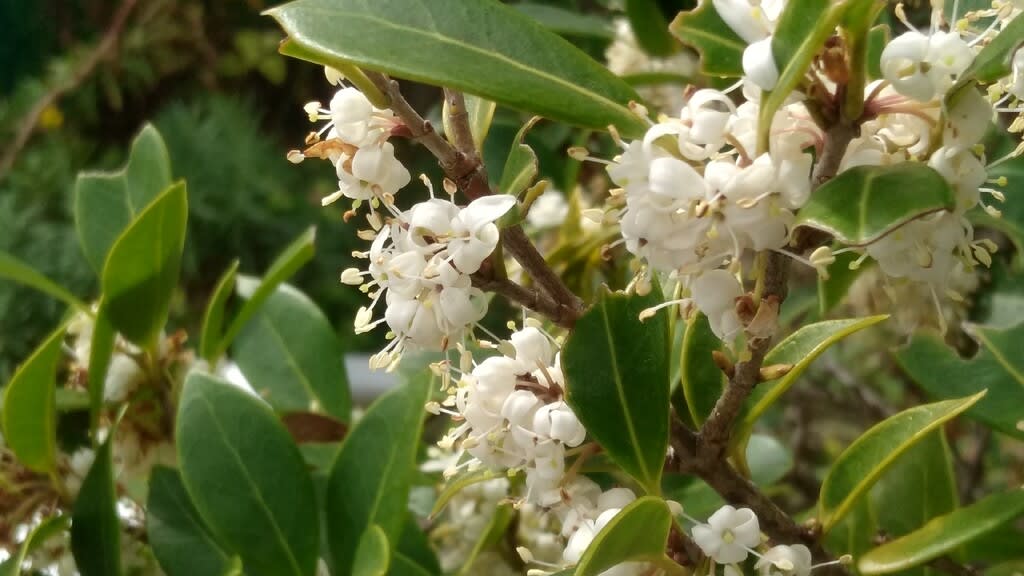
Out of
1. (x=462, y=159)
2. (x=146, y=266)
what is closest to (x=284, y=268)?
(x=146, y=266)

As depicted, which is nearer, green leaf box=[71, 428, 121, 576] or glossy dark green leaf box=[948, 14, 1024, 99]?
glossy dark green leaf box=[948, 14, 1024, 99]

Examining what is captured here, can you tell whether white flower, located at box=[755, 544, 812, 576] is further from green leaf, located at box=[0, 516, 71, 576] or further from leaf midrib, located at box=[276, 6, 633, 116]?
green leaf, located at box=[0, 516, 71, 576]

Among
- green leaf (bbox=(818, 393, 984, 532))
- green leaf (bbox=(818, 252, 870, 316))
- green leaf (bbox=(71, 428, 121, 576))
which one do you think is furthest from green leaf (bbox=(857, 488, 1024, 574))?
green leaf (bbox=(71, 428, 121, 576))

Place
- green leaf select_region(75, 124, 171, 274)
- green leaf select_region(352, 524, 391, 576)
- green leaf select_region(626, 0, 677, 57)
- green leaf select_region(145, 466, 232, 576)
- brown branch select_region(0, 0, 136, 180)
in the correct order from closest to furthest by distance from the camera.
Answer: green leaf select_region(352, 524, 391, 576)
green leaf select_region(145, 466, 232, 576)
green leaf select_region(75, 124, 171, 274)
green leaf select_region(626, 0, 677, 57)
brown branch select_region(0, 0, 136, 180)

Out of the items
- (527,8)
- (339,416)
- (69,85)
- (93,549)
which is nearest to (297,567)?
(93,549)

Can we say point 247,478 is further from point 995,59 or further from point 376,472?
point 995,59

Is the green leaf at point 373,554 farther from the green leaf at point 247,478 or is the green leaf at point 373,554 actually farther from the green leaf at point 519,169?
the green leaf at point 519,169

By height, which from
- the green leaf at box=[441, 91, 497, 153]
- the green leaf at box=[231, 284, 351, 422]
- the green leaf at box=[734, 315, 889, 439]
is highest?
the green leaf at box=[441, 91, 497, 153]

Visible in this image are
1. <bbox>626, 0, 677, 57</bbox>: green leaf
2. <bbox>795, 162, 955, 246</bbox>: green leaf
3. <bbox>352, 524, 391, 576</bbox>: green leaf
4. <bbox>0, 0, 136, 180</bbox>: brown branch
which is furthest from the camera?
<bbox>0, 0, 136, 180</bbox>: brown branch

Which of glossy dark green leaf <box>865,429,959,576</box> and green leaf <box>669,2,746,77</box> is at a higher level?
green leaf <box>669,2,746,77</box>
